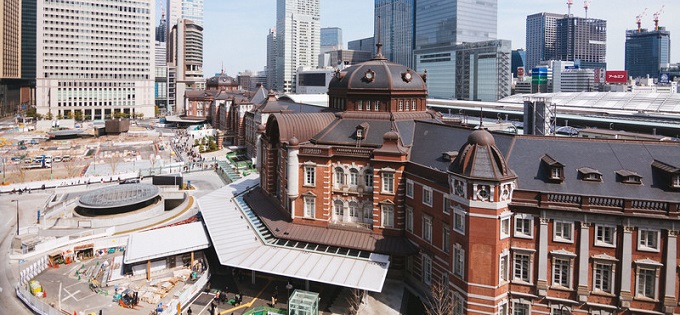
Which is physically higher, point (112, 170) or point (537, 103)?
point (537, 103)

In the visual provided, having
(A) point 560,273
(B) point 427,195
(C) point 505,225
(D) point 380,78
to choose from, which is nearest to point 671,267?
(A) point 560,273

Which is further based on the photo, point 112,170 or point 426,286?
point 112,170

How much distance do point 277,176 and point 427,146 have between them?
66.6 feet

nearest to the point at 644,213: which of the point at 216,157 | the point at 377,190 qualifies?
the point at 377,190

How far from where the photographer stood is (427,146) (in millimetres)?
46094

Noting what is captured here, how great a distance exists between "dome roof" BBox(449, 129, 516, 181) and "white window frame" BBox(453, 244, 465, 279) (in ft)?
18.9

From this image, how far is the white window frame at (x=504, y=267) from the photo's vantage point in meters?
35.1

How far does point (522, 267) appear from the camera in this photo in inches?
1407

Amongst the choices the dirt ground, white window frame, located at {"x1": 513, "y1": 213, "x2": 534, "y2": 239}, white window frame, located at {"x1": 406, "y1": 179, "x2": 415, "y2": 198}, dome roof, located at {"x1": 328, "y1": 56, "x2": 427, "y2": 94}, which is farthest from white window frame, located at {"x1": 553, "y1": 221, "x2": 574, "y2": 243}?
the dirt ground

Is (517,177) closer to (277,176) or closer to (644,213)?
(644,213)

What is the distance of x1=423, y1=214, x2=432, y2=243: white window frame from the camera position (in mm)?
41562

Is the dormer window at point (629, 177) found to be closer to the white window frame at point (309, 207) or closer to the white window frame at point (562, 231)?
the white window frame at point (562, 231)

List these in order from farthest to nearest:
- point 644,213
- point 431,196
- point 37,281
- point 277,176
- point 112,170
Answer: point 112,170 < point 277,176 < point 37,281 < point 431,196 < point 644,213

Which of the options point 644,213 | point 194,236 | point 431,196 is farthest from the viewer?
point 194,236
